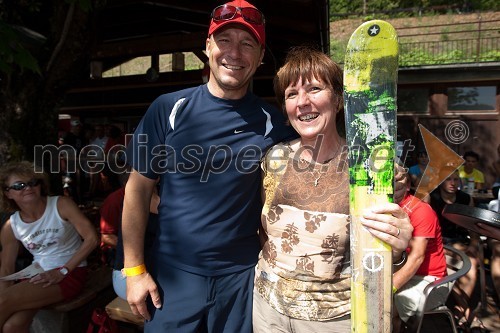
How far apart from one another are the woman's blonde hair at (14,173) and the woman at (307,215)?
1.89 metres

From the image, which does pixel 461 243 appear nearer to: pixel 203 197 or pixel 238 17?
pixel 203 197

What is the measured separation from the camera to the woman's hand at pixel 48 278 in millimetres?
2328

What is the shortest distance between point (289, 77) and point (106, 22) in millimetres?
5406

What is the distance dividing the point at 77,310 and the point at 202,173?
5.96 ft

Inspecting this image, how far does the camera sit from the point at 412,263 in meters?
2.22

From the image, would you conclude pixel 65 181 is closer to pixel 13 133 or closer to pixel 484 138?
pixel 13 133

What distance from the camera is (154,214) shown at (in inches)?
63.4

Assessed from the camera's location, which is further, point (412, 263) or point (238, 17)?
point (412, 263)

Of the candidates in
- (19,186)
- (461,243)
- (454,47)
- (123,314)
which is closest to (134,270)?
(123,314)

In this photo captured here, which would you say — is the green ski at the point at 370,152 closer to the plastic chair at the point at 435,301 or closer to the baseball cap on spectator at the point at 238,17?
the baseball cap on spectator at the point at 238,17

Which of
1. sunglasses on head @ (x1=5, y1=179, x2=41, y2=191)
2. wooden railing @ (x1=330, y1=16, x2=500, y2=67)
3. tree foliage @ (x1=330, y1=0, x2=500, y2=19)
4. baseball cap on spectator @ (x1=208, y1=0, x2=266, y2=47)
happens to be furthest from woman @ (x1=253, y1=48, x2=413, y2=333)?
tree foliage @ (x1=330, y1=0, x2=500, y2=19)

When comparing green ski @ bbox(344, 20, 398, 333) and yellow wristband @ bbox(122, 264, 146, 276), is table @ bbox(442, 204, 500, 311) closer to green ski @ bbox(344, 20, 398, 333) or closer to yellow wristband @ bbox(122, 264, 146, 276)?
green ski @ bbox(344, 20, 398, 333)

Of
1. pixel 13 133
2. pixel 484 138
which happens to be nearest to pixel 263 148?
pixel 13 133

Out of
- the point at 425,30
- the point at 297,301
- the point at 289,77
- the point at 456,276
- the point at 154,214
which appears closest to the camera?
the point at 297,301
